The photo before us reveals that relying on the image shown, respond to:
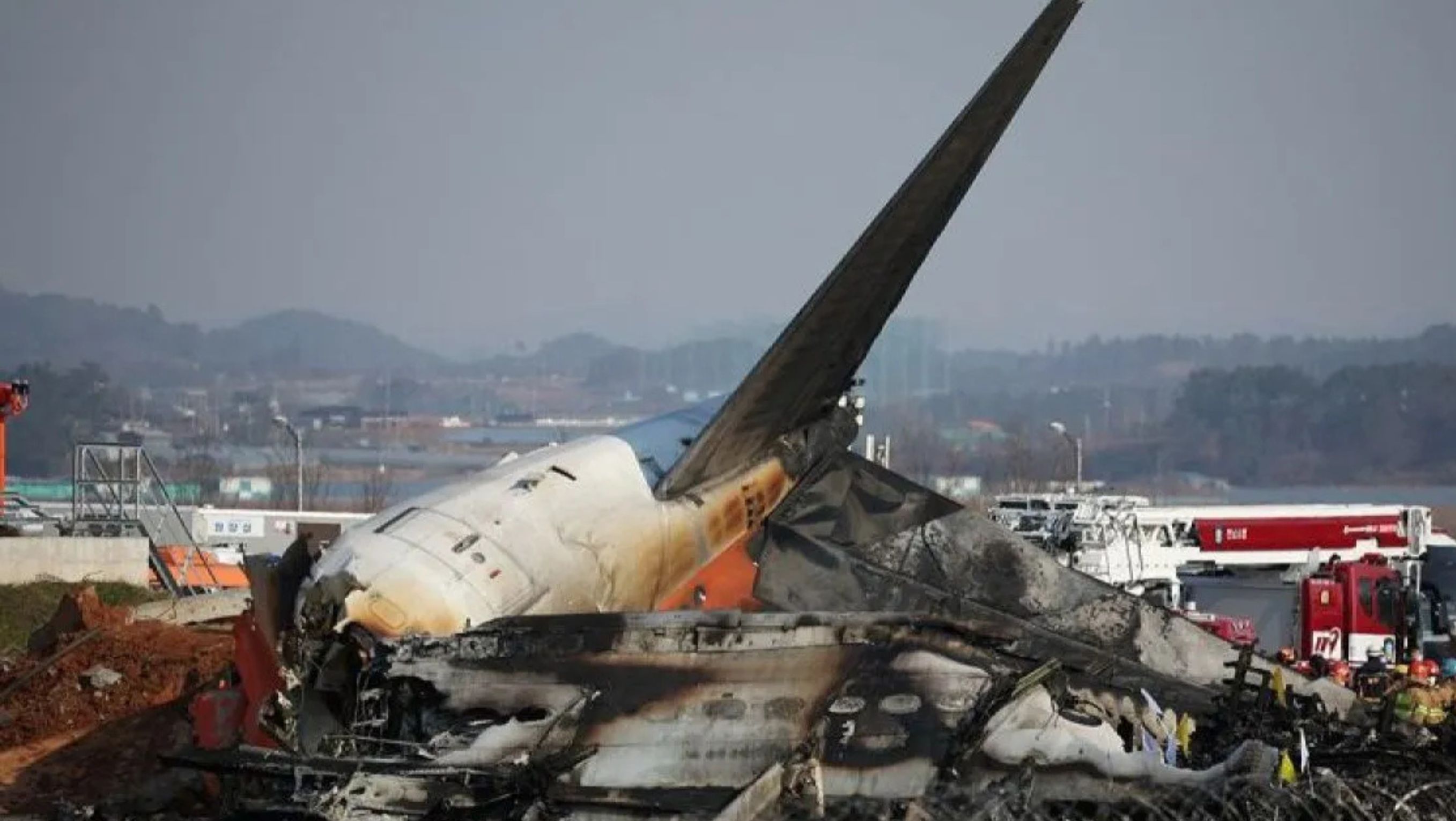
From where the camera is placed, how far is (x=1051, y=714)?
12602mm

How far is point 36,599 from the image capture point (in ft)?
107

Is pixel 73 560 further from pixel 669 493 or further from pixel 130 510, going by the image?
pixel 669 493

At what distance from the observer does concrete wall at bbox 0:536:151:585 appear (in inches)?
1336

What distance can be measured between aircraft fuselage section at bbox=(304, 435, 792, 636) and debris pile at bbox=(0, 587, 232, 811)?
16.5 feet

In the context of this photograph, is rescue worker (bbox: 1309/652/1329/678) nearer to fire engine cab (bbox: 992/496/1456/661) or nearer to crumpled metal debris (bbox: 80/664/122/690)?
fire engine cab (bbox: 992/496/1456/661)

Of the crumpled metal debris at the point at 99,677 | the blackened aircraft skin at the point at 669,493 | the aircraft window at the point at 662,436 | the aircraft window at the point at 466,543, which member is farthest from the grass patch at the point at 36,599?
the aircraft window at the point at 466,543

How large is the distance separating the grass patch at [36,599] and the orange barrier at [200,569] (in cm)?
320

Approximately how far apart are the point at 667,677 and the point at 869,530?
878 centimetres

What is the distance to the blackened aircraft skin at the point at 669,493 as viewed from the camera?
1595 centimetres

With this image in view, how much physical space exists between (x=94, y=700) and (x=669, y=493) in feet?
24.1

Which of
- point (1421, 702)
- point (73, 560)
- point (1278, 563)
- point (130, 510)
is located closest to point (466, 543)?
point (1421, 702)

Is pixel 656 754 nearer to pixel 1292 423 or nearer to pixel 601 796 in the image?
pixel 601 796

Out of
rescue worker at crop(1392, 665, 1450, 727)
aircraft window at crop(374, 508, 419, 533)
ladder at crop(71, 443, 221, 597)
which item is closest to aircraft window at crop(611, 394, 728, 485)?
aircraft window at crop(374, 508, 419, 533)

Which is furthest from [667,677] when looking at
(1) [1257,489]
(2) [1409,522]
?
(1) [1257,489]
